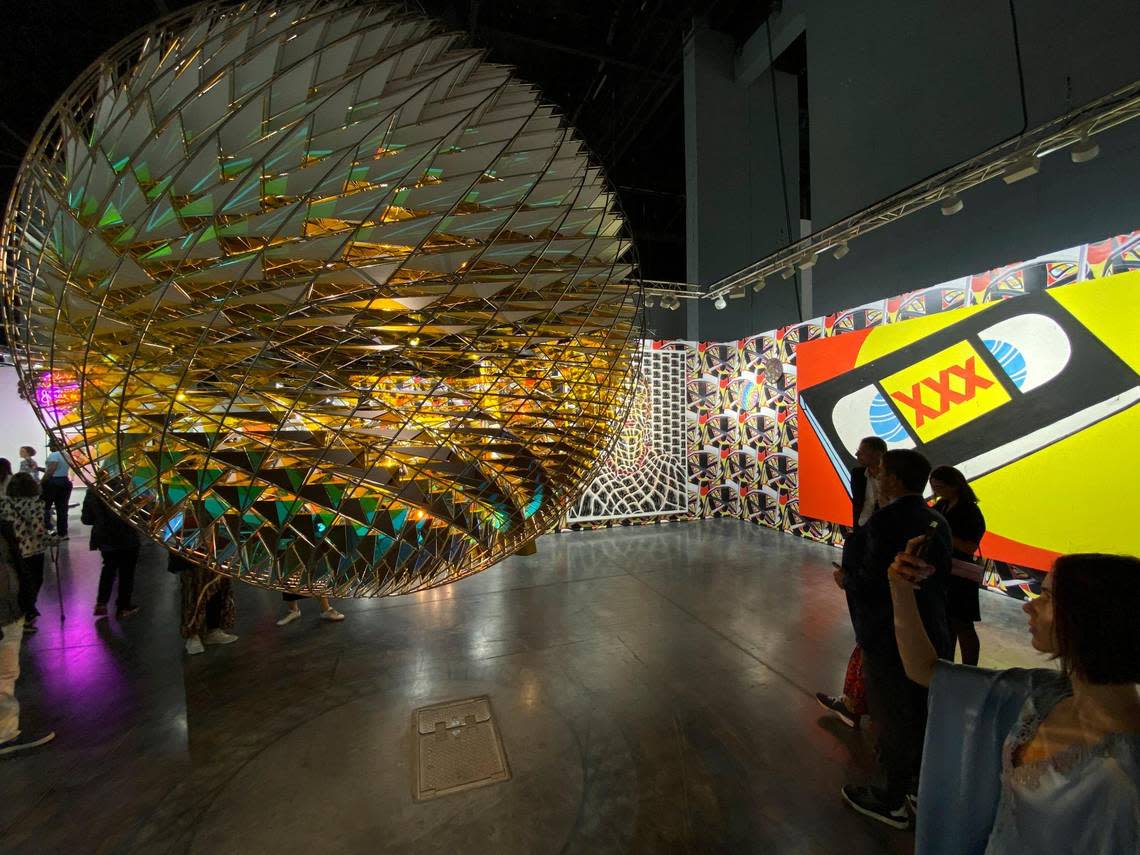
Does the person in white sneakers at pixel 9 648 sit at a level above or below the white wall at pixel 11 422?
below

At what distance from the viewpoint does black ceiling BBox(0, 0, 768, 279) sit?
3658mm

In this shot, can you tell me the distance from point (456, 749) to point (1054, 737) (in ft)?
6.24

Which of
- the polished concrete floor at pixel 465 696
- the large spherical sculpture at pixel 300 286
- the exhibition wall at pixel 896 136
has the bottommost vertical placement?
the polished concrete floor at pixel 465 696

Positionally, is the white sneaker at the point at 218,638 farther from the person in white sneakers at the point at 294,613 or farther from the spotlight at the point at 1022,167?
the spotlight at the point at 1022,167

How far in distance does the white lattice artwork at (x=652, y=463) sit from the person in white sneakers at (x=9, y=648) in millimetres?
4806

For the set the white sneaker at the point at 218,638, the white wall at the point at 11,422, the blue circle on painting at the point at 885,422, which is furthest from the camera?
the white wall at the point at 11,422

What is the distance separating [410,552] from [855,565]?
1.60 m

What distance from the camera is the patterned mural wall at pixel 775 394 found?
139 inches

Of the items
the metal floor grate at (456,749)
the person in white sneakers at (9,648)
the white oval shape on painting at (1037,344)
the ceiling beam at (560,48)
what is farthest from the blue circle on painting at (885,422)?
the person in white sneakers at (9,648)

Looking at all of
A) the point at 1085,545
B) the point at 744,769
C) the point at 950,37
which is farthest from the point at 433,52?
the point at 950,37

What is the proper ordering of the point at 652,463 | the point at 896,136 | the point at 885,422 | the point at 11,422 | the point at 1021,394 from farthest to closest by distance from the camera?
the point at 11,422 < the point at 652,463 < the point at 885,422 < the point at 896,136 < the point at 1021,394

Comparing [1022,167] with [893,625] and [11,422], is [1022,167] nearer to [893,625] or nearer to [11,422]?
[893,625]

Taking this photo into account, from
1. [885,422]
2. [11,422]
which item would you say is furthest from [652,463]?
[11,422]

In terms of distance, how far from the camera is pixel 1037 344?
11.8ft
